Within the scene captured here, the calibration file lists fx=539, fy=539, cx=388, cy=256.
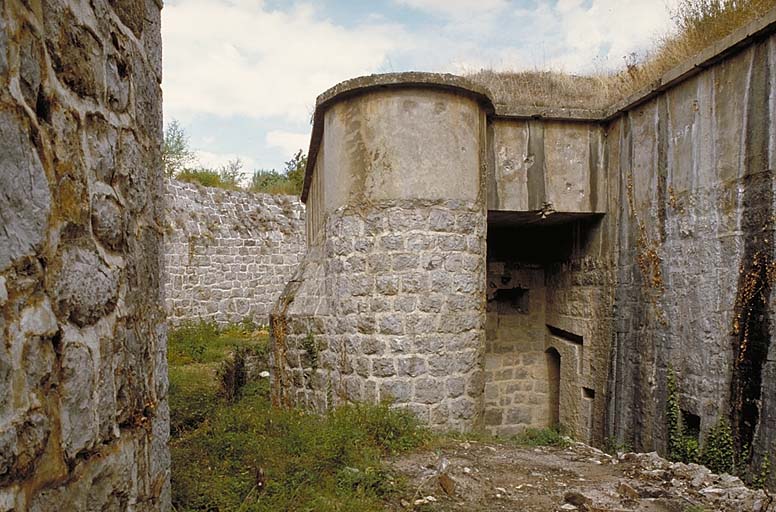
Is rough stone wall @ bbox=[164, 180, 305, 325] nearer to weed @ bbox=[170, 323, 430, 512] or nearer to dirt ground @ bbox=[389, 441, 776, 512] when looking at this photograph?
weed @ bbox=[170, 323, 430, 512]

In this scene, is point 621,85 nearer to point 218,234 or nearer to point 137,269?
point 137,269

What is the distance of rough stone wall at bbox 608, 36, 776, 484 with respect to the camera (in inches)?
174

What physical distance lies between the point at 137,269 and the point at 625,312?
5592 millimetres

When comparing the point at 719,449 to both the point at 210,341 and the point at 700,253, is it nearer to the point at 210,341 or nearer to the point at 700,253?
the point at 700,253

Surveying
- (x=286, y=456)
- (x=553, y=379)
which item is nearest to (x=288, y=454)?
(x=286, y=456)

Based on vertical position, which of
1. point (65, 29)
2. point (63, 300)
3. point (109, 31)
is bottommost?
point (63, 300)

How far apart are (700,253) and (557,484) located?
2.59m

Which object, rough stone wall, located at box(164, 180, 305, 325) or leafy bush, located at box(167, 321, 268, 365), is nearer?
leafy bush, located at box(167, 321, 268, 365)

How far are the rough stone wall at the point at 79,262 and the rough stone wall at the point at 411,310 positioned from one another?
322 centimetres

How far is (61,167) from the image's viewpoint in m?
1.36

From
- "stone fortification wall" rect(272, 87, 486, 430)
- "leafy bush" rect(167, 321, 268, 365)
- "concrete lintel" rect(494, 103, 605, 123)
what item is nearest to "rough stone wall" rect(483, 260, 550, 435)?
"concrete lintel" rect(494, 103, 605, 123)

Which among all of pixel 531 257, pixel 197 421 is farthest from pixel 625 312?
pixel 197 421

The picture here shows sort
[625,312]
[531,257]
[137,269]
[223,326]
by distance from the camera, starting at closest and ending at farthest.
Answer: [137,269] < [625,312] < [531,257] < [223,326]

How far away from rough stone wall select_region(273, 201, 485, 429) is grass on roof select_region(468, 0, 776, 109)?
7.05 ft
